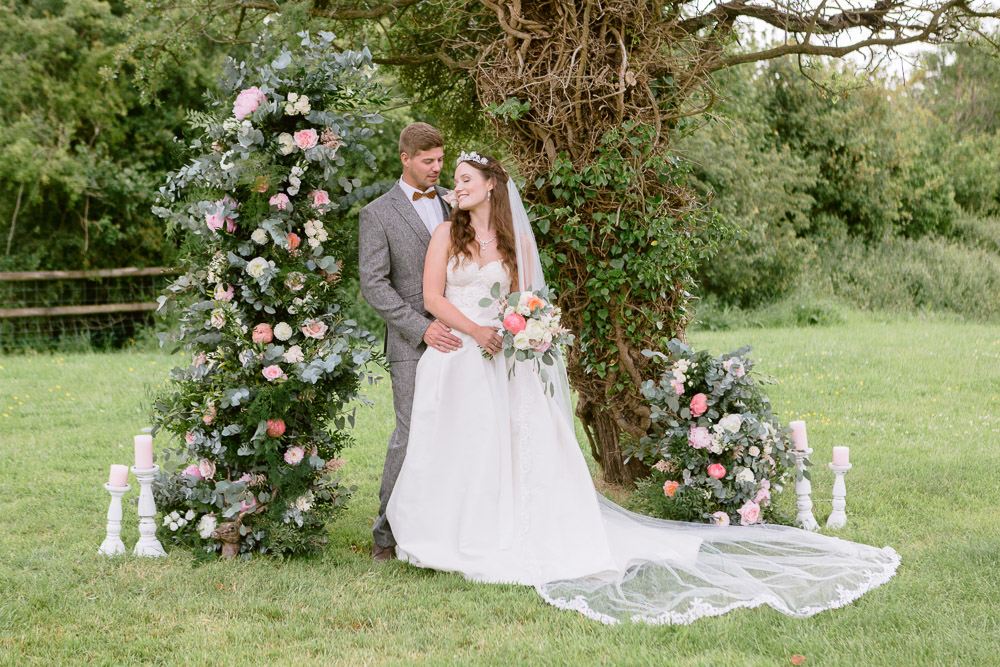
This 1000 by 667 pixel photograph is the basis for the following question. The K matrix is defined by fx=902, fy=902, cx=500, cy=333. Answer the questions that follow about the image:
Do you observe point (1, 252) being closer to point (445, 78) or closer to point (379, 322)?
point (379, 322)

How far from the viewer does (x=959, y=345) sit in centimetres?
1055

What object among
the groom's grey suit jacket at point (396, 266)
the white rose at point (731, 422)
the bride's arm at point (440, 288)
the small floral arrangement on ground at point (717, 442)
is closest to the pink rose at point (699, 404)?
the small floral arrangement on ground at point (717, 442)

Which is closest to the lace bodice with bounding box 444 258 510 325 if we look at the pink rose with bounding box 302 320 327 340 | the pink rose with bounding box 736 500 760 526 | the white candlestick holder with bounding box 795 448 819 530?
the pink rose with bounding box 302 320 327 340

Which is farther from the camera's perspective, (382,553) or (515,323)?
(382,553)

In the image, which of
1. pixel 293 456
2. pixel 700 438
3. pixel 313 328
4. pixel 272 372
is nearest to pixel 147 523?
pixel 293 456

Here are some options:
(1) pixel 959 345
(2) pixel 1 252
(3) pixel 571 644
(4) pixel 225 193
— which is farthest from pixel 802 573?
(2) pixel 1 252

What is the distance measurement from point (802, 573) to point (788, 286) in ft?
41.3

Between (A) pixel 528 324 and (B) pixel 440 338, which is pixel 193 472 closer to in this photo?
(B) pixel 440 338

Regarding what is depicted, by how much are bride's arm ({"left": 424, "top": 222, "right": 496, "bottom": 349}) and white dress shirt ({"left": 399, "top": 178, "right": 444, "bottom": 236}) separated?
137 millimetres

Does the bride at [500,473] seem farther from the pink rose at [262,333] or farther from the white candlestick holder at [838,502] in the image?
the pink rose at [262,333]

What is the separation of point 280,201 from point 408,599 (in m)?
1.85

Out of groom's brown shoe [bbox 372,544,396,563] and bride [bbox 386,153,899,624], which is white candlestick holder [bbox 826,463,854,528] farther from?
groom's brown shoe [bbox 372,544,396,563]

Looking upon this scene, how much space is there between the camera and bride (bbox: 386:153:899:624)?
4.04 meters

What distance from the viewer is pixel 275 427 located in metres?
4.11
